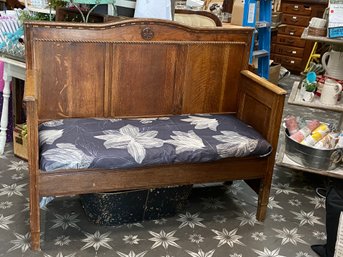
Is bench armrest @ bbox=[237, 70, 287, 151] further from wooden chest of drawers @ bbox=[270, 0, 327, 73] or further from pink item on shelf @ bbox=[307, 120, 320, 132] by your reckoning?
wooden chest of drawers @ bbox=[270, 0, 327, 73]

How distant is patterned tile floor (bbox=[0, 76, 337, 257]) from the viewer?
2027mm

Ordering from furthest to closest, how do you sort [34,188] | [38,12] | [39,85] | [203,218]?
[38,12] → [203,218] → [39,85] → [34,188]

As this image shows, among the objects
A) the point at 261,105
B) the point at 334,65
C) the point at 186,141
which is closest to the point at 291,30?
the point at 334,65

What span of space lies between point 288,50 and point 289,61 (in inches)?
5.9

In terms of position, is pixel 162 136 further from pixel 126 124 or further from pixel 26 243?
pixel 26 243

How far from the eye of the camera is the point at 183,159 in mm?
2002

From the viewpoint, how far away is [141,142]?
6.54 feet

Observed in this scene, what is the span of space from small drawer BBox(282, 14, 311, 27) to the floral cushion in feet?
12.1

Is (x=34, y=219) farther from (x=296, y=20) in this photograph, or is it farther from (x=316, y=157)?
(x=296, y=20)

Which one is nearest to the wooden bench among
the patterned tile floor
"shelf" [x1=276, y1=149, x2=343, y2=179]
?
the patterned tile floor

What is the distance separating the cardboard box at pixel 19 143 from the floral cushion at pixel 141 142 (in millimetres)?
732

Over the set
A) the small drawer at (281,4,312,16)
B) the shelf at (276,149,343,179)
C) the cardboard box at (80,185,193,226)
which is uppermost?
the small drawer at (281,4,312,16)

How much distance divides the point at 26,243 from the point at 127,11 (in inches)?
55.5

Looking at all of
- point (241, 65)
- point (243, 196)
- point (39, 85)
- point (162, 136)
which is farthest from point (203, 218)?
point (39, 85)
